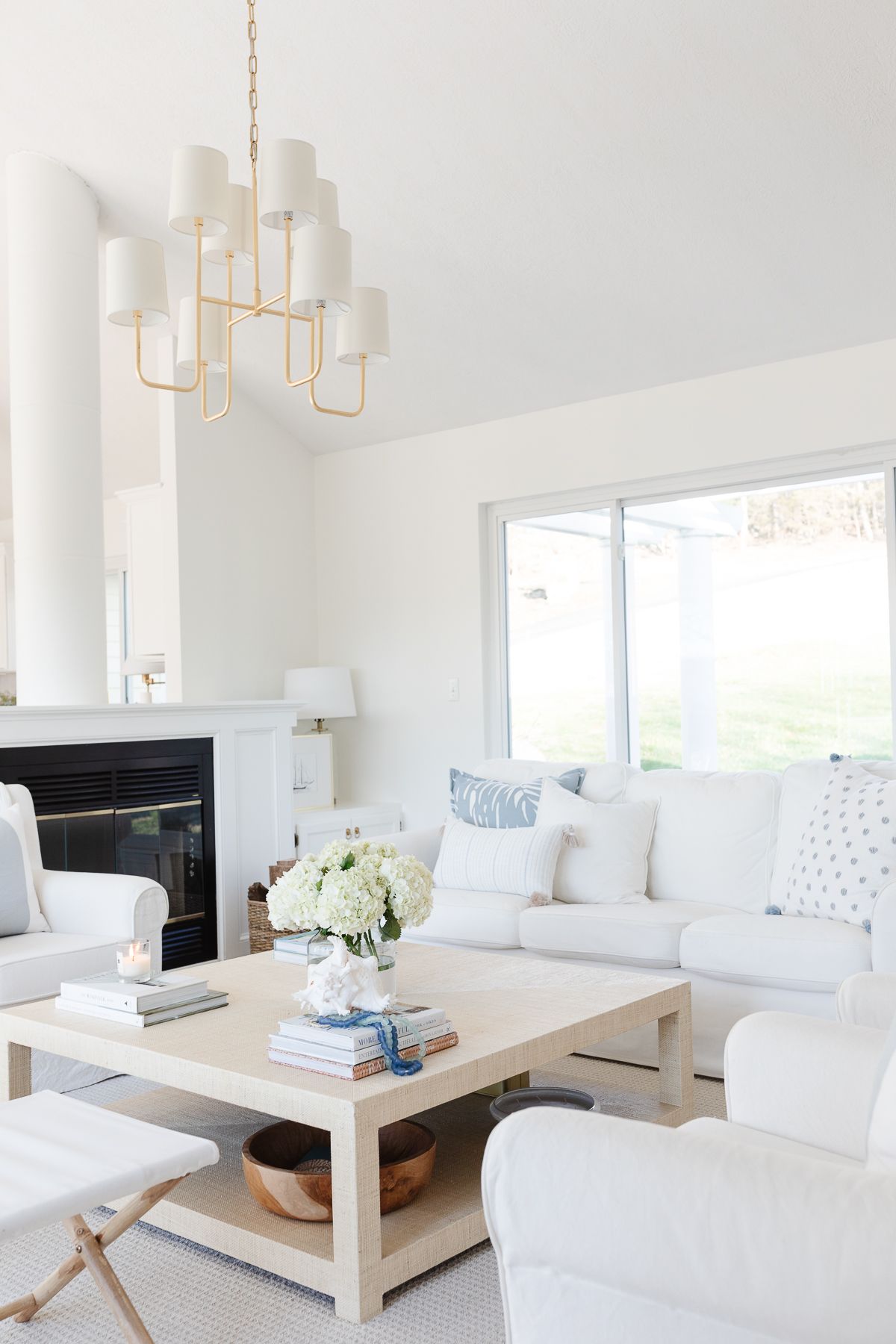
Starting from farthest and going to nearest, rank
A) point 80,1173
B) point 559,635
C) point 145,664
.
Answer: point 145,664, point 559,635, point 80,1173

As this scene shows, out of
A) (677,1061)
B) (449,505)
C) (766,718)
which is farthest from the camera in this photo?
(449,505)

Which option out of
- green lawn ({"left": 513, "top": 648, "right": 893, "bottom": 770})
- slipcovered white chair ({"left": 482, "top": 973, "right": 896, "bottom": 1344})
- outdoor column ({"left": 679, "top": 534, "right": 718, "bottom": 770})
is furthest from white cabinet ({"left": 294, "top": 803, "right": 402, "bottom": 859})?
slipcovered white chair ({"left": 482, "top": 973, "right": 896, "bottom": 1344})

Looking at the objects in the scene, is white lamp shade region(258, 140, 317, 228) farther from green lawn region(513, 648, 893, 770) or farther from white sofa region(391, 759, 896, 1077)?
green lawn region(513, 648, 893, 770)

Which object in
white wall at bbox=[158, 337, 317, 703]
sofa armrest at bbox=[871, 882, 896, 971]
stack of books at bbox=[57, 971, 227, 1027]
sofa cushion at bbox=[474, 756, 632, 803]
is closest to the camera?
stack of books at bbox=[57, 971, 227, 1027]

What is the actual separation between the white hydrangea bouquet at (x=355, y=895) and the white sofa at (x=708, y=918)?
3.83 ft

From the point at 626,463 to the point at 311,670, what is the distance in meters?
1.83

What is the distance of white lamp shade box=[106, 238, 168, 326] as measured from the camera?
114 inches

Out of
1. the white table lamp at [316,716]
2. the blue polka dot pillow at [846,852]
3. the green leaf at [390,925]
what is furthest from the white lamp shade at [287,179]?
the white table lamp at [316,716]

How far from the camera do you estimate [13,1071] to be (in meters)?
2.76

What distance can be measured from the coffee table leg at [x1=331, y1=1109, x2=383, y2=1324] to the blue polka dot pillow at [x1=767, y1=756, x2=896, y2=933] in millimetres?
1722

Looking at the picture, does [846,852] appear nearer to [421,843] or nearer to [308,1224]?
[421,843]

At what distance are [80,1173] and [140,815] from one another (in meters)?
3.04

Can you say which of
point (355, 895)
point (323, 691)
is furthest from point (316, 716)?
point (355, 895)

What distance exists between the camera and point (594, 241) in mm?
4285
